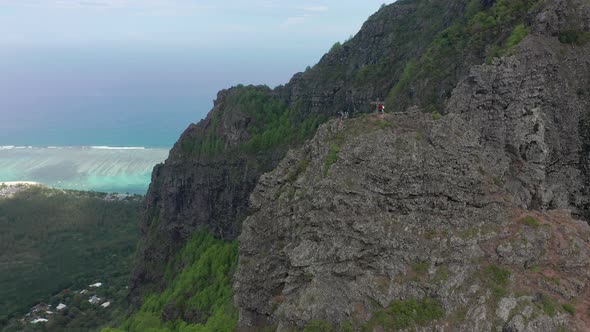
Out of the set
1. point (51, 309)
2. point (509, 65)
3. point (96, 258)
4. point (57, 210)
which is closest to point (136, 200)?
point (57, 210)

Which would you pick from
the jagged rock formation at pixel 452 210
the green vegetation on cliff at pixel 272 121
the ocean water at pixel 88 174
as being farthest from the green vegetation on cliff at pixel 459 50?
the ocean water at pixel 88 174

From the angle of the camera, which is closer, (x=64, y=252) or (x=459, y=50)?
(x=459, y=50)

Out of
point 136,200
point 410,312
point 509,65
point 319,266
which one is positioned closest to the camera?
point 410,312

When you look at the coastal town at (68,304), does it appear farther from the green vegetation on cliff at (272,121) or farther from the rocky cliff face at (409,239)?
the rocky cliff face at (409,239)

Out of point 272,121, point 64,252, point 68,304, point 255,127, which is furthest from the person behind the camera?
point 64,252

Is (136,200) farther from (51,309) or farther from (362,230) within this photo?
(362,230)

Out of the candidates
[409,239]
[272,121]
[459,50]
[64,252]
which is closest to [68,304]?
[64,252]

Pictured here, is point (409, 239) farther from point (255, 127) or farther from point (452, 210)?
point (255, 127)
